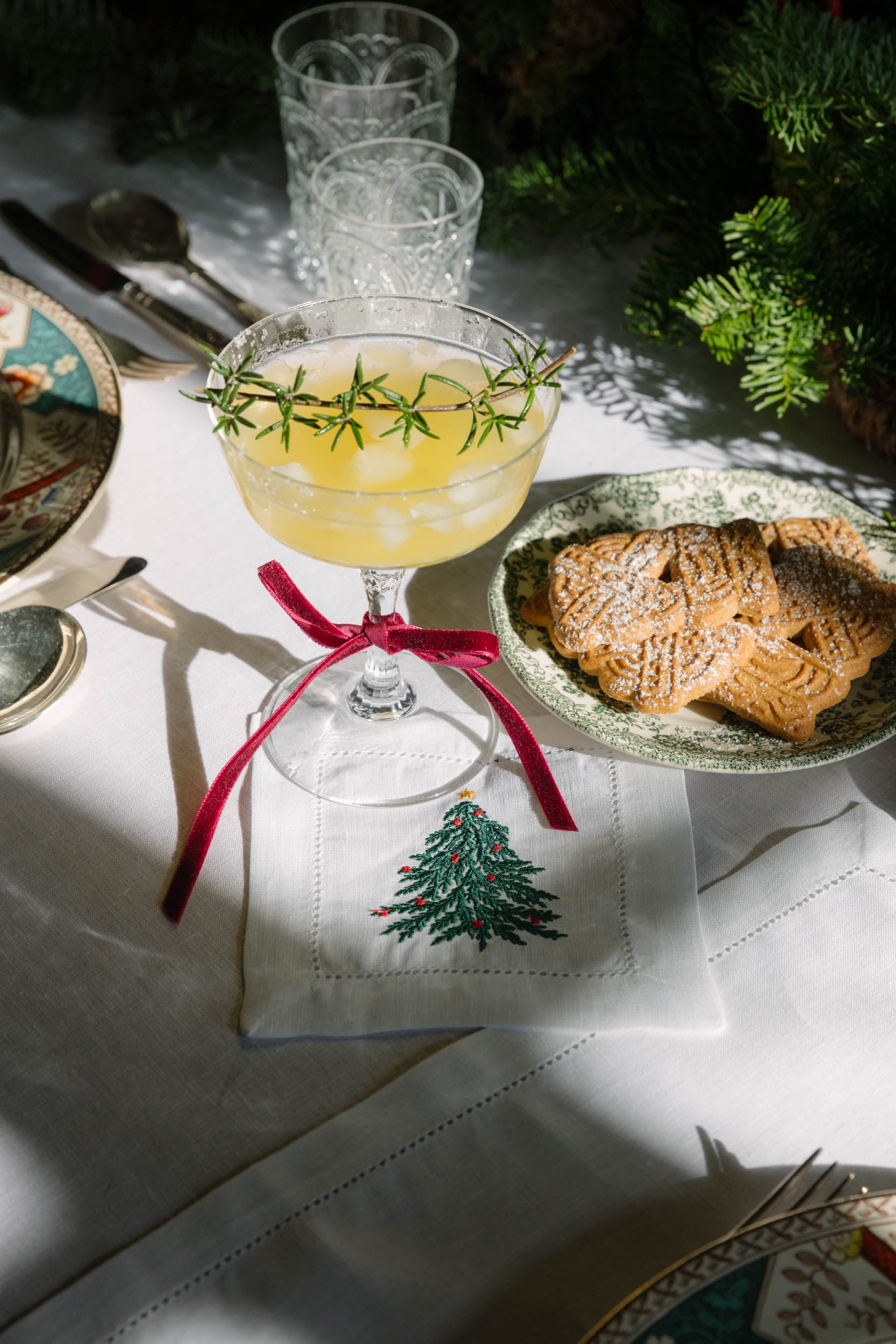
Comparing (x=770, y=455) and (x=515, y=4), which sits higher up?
(x=515, y=4)

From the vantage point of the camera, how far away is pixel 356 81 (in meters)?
1.62

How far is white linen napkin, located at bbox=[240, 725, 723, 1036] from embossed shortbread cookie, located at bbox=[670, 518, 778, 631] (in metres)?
0.17

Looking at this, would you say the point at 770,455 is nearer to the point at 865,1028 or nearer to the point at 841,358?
the point at 841,358

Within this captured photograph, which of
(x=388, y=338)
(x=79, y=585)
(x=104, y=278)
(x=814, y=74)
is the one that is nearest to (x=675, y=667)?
(x=388, y=338)

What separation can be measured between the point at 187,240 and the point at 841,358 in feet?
3.29

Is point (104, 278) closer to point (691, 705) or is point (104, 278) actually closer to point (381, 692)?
point (381, 692)

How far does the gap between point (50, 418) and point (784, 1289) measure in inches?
44.1

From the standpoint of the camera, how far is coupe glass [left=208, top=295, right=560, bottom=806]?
82 centimetres

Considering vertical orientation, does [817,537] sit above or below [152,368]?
above

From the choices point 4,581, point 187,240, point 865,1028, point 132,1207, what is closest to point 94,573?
point 4,581

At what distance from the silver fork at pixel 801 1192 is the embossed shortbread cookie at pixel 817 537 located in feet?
1.98

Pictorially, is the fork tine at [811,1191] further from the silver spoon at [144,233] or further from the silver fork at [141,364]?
the silver spoon at [144,233]

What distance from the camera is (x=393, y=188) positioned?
4.97ft

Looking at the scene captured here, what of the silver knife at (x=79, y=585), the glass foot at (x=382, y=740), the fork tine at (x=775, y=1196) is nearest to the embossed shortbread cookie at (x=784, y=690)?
the glass foot at (x=382, y=740)
